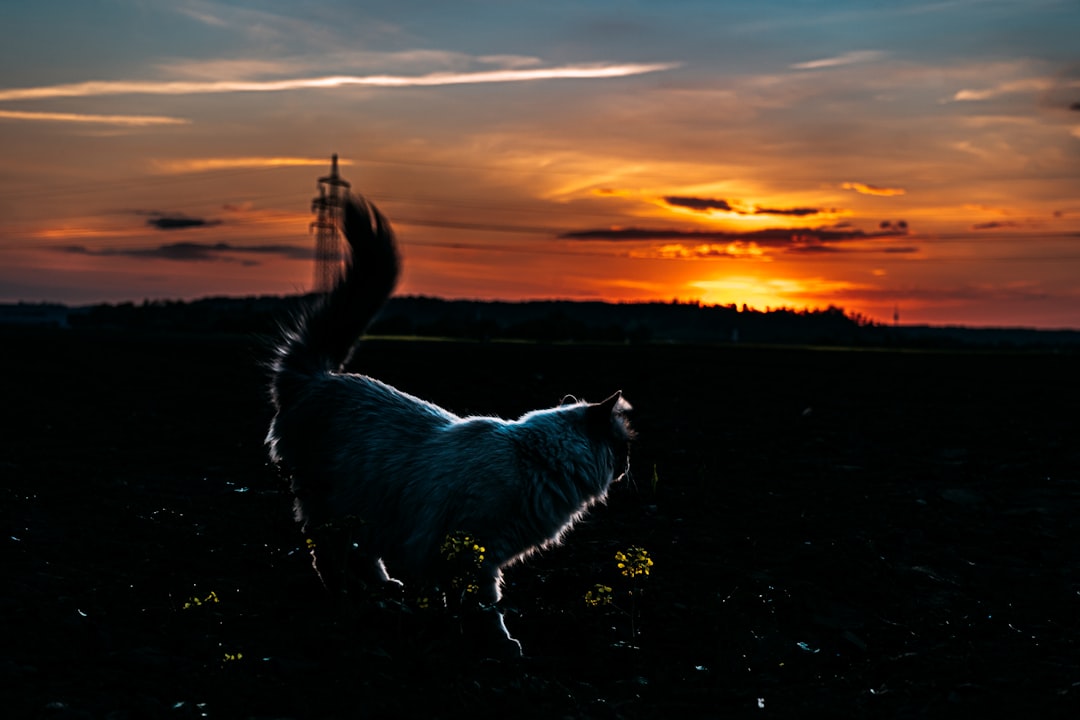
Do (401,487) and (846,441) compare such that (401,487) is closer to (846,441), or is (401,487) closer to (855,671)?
(855,671)

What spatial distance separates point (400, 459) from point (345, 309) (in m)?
1.34

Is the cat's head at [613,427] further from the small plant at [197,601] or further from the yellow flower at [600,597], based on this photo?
the small plant at [197,601]

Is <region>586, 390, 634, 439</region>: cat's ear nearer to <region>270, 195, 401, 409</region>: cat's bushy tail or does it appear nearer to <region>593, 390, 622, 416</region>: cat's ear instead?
<region>593, 390, 622, 416</region>: cat's ear

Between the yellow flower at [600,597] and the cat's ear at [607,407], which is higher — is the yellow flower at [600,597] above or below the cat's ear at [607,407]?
below

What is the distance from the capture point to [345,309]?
263 inches

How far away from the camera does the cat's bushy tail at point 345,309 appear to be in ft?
21.4

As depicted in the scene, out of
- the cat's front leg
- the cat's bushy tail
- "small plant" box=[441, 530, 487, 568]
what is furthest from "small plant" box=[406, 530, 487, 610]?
the cat's bushy tail

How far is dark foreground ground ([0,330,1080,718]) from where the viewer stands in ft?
14.9

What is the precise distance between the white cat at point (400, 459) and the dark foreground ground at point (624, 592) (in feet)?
1.39

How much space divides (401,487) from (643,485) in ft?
14.1

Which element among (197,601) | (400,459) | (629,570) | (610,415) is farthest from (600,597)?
(197,601)

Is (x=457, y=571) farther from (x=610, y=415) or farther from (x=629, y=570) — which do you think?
(x=610, y=415)

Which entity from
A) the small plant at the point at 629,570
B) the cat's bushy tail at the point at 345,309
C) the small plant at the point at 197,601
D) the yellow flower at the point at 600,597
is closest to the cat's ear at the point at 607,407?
the small plant at the point at 629,570

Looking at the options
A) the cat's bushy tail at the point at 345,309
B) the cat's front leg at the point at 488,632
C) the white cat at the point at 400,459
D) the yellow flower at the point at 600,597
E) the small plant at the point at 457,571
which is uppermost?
the cat's bushy tail at the point at 345,309
